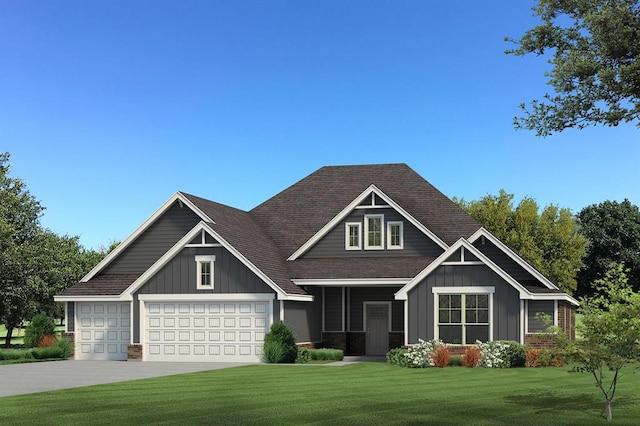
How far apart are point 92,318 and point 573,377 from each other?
20.9m

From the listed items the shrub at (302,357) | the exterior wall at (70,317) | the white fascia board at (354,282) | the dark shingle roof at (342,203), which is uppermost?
the dark shingle roof at (342,203)

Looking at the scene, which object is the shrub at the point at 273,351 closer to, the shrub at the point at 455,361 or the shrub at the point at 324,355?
the shrub at the point at 324,355

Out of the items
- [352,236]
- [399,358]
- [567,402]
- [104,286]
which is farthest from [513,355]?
[104,286]

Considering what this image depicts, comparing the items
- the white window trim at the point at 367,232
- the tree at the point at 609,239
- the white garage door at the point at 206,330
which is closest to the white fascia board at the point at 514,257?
the white window trim at the point at 367,232

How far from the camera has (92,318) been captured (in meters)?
38.1

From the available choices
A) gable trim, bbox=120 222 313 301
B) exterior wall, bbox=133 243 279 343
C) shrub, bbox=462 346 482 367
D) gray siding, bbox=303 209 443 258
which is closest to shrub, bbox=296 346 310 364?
exterior wall, bbox=133 243 279 343

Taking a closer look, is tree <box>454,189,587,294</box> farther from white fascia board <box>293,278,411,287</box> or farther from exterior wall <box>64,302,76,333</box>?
exterior wall <box>64,302,76,333</box>

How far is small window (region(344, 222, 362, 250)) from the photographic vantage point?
3966cm

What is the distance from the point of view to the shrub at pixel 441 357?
104 ft

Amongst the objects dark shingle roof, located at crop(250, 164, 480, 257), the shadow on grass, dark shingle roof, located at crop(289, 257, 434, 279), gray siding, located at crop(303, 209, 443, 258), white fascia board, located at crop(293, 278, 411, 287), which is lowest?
the shadow on grass

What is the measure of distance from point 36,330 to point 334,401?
2410 centimetres

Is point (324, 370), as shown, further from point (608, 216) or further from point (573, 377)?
point (608, 216)

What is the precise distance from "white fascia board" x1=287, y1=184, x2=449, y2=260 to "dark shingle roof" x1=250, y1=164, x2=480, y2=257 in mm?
872

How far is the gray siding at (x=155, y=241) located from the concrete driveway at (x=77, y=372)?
17.1 feet
